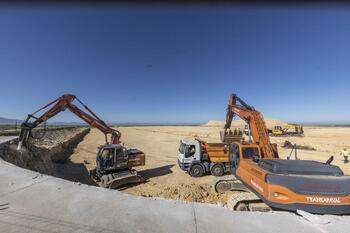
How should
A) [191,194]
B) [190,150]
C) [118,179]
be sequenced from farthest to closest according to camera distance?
[190,150] < [118,179] < [191,194]

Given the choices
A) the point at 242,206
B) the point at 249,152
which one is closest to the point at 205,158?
the point at 249,152

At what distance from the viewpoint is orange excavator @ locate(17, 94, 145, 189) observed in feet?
34.7

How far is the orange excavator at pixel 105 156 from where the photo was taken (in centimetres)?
1057

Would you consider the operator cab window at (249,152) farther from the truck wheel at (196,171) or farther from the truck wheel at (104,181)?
the truck wheel at (104,181)

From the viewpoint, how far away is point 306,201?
471cm

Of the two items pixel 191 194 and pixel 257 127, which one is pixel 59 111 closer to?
pixel 191 194

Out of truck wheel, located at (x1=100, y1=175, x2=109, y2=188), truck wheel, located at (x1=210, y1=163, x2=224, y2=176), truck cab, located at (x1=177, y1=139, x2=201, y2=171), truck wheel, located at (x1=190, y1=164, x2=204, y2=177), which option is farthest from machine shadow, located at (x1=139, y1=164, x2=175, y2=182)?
truck wheel, located at (x1=210, y1=163, x2=224, y2=176)

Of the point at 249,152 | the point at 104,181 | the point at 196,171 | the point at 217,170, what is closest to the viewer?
the point at 249,152

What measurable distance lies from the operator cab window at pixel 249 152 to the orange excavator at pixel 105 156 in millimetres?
5446

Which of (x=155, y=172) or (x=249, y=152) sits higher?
(x=249, y=152)

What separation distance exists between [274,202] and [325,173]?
158 centimetres

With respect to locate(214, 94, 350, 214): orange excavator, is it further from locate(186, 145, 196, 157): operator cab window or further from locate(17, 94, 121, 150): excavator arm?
locate(17, 94, 121, 150): excavator arm

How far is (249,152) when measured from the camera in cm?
889

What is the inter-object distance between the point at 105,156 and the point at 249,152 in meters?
6.91
